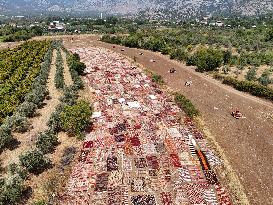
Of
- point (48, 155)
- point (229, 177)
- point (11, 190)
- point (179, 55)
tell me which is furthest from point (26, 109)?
point (179, 55)

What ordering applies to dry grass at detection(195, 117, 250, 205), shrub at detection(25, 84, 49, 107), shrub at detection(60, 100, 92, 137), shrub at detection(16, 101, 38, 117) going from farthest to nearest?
shrub at detection(25, 84, 49, 107) → shrub at detection(16, 101, 38, 117) → shrub at detection(60, 100, 92, 137) → dry grass at detection(195, 117, 250, 205)

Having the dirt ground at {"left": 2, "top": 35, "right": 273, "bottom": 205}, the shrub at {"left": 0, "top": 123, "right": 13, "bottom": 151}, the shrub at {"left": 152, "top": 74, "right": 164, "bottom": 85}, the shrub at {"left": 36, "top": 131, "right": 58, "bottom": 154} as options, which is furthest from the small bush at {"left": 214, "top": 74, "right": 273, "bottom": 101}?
the shrub at {"left": 0, "top": 123, "right": 13, "bottom": 151}

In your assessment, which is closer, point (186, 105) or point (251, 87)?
point (186, 105)

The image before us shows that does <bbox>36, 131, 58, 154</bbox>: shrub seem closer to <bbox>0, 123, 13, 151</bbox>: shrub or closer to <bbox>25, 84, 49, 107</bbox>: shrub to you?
<bbox>0, 123, 13, 151</bbox>: shrub

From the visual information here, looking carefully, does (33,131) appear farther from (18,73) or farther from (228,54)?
(228,54)

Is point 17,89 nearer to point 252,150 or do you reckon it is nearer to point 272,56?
point 252,150

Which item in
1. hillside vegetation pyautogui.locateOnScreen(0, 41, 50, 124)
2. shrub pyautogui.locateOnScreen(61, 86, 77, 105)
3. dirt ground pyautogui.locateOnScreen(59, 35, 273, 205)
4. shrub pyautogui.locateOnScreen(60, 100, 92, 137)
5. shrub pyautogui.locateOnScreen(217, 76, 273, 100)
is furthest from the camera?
shrub pyautogui.locateOnScreen(217, 76, 273, 100)
